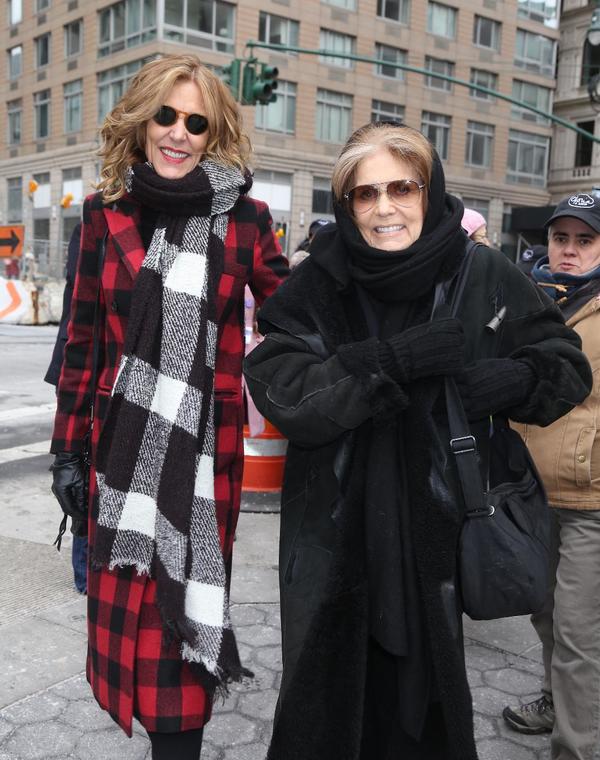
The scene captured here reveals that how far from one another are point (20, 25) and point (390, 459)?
47.7m

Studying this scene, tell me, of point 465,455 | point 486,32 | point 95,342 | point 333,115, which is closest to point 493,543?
point 465,455

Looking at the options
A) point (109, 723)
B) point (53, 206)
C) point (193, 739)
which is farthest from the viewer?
point (53, 206)

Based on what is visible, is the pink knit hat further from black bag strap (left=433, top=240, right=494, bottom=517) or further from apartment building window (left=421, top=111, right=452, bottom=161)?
apartment building window (left=421, top=111, right=452, bottom=161)

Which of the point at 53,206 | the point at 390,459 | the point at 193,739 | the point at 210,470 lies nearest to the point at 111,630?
the point at 193,739

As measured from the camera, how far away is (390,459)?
6.31 feet

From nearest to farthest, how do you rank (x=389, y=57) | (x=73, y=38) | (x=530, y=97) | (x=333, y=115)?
1. (x=333, y=115)
2. (x=73, y=38)
3. (x=389, y=57)
4. (x=530, y=97)

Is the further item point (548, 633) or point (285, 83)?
point (285, 83)

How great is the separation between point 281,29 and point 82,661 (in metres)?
37.5

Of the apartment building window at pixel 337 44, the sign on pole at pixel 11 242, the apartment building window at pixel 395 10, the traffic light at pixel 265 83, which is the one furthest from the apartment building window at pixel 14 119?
the traffic light at pixel 265 83

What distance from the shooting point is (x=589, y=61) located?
150 feet

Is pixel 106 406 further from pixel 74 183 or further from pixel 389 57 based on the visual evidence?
pixel 389 57

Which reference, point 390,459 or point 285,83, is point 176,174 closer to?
point 390,459

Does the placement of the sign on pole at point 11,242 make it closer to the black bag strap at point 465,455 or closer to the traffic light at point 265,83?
the traffic light at point 265,83

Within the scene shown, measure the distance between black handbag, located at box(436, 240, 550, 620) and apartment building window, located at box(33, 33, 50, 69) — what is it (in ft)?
147
